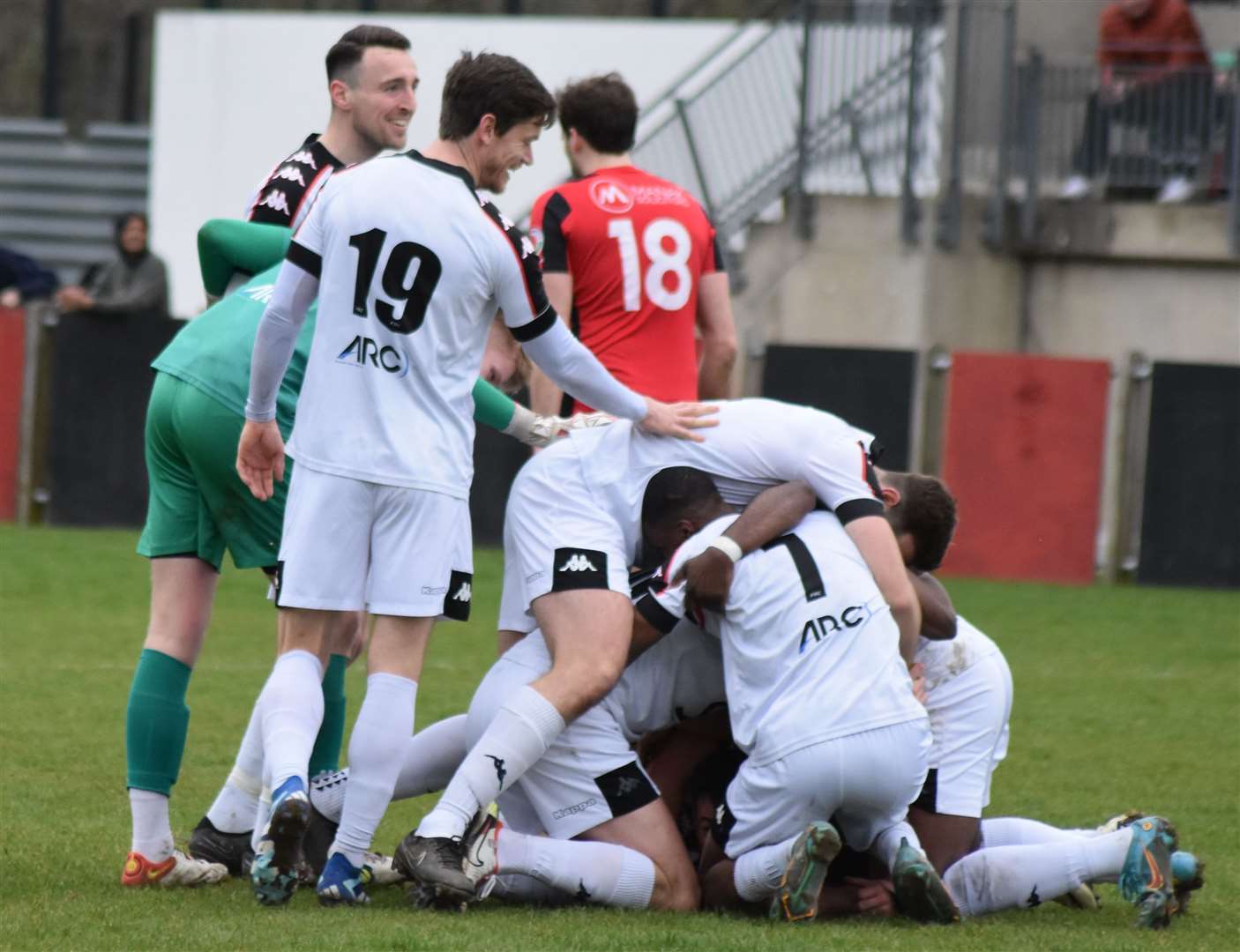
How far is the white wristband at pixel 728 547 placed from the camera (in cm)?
459

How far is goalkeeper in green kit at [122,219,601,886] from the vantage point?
187 inches

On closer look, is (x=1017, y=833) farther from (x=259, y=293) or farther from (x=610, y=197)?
(x=610, y=197)

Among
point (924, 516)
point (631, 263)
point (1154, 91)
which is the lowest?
point (924, 516)

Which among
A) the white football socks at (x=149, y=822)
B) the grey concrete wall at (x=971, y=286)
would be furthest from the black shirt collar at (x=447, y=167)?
the grey concrete wall at (x=971, y=286)

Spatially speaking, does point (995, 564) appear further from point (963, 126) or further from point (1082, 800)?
point (1082, 800)

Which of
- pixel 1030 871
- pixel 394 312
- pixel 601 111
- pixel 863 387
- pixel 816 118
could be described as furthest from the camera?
pixel 816 118

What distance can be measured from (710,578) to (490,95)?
45.5 inches

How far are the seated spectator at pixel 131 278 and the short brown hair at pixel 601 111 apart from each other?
781 cm

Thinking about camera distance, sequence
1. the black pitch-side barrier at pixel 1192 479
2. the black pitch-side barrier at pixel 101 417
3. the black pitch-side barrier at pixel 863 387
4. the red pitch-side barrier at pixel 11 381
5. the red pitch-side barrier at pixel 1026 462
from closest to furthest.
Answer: the black pitch-side barrier at pixel 1192 479
the red pitch-side barrier at pixel 1026 462
the black pitch-side barrier at pixel 863 387
the black pitch-side barrier at pixel 101 417
the red pitch-side barrier at pixel 11 381

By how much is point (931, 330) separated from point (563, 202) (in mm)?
8882

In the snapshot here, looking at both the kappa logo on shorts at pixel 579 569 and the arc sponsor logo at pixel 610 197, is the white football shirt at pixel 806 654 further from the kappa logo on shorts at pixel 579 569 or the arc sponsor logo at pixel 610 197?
the arc sponsor logo at pixel 610 197

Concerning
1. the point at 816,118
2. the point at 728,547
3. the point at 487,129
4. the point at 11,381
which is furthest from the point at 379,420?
the point at 816,118

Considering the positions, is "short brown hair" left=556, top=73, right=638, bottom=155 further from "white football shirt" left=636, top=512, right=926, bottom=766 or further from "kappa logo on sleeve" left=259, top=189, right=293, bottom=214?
"white football shirt" left=636, top=512, right=926, bottom=766

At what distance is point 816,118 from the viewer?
15.3 m
